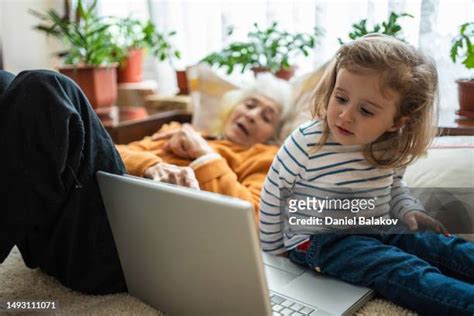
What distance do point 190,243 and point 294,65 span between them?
113cm

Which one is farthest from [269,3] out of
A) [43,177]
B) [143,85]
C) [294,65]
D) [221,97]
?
[43,177]

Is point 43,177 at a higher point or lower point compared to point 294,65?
lower

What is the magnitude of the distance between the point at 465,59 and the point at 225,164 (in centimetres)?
63

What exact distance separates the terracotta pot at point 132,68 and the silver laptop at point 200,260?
143 cm

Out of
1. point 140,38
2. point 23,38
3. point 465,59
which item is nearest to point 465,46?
point 465,59

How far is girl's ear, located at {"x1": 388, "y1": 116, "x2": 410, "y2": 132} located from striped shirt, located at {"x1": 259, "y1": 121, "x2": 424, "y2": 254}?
0.07 meters

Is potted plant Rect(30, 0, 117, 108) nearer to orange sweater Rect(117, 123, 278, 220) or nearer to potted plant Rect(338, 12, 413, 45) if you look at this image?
orange sweater Rect(117, 123, 278, 220)

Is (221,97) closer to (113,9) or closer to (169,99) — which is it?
(169,99)

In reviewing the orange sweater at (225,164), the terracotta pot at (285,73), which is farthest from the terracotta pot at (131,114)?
the terracotta pot at (285,73)

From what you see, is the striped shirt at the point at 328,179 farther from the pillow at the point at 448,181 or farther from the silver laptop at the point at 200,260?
the silver laptop at the point at 200,260

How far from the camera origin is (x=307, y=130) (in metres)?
1.01

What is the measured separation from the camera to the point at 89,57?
74.0 inches

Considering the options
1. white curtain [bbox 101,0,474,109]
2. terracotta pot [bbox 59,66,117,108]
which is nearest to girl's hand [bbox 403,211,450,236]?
white curtain [bbox 101,0,474,109]

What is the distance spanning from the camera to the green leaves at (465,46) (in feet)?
3.36
